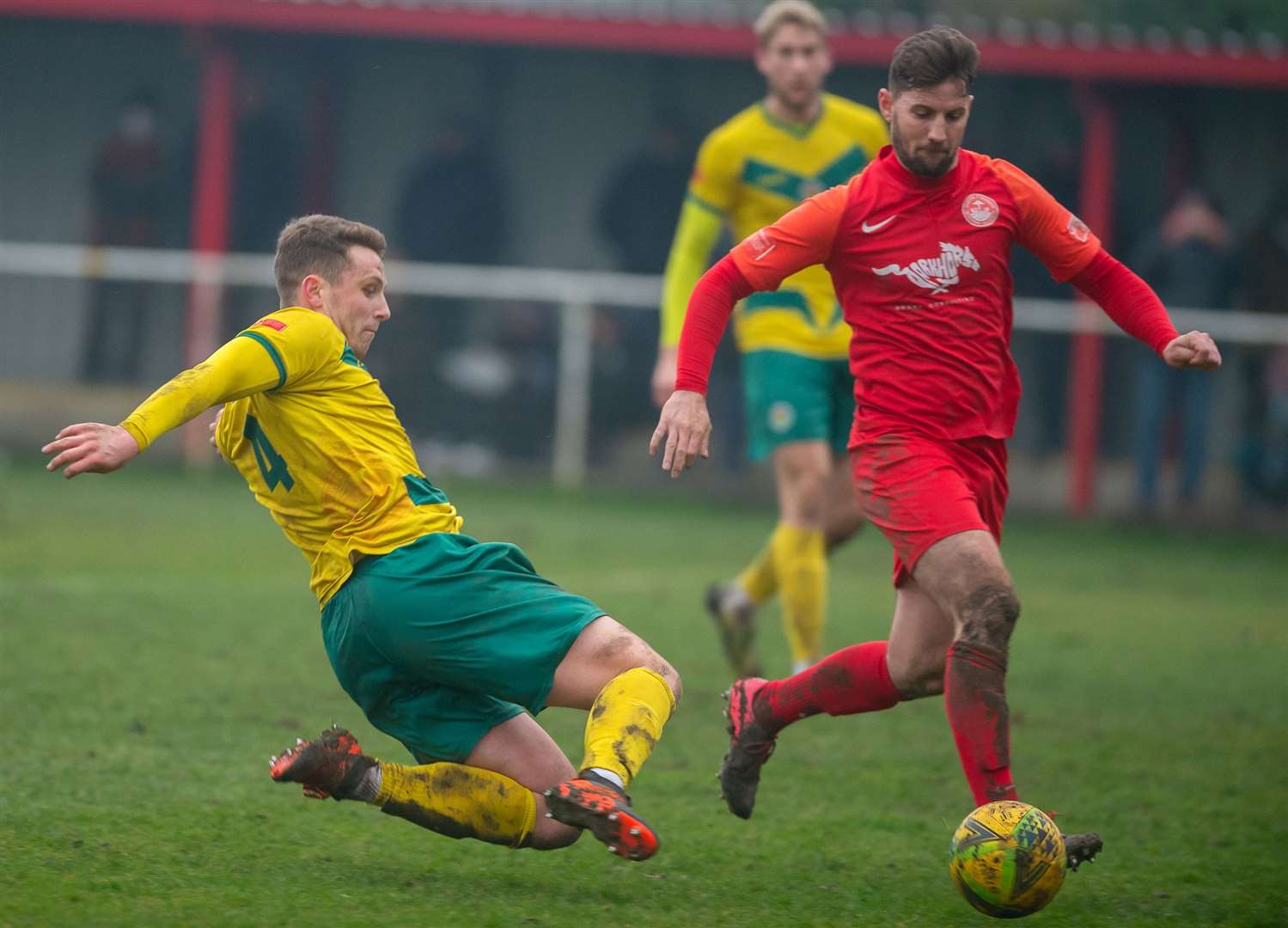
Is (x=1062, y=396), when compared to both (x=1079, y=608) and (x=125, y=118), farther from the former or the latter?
(x=125, y=118)

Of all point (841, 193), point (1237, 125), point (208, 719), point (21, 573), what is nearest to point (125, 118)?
point (21, 573)

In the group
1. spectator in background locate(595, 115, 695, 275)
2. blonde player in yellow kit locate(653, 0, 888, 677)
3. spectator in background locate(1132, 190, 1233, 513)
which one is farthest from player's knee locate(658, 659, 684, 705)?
spectator in background locate(595, 115, 695, 275)

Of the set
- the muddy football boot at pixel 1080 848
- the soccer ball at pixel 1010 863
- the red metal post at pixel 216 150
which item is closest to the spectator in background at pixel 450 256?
the red metal post at pixel 216 150

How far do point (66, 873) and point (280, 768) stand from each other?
52cm

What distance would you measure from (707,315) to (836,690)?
3.56 feet

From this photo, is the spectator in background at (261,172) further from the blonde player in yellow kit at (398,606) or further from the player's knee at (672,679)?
the player's knee at (672,679)

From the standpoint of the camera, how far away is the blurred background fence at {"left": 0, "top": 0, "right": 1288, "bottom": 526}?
47.1 feet

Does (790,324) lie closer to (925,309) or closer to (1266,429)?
(925,309)

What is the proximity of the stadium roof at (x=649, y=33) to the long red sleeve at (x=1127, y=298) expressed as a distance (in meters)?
11.2

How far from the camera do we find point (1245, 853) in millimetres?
4812

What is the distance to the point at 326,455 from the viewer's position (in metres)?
4.15

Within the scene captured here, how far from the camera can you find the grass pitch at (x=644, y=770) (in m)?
4.12

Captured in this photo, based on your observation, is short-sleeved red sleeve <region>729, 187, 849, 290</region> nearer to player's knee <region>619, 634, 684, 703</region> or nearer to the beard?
the beard

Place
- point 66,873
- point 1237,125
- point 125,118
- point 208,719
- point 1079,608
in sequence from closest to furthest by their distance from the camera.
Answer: point 66,873 < point 208,719 < point 1079,608 < point 125,118 < point 1237,125
